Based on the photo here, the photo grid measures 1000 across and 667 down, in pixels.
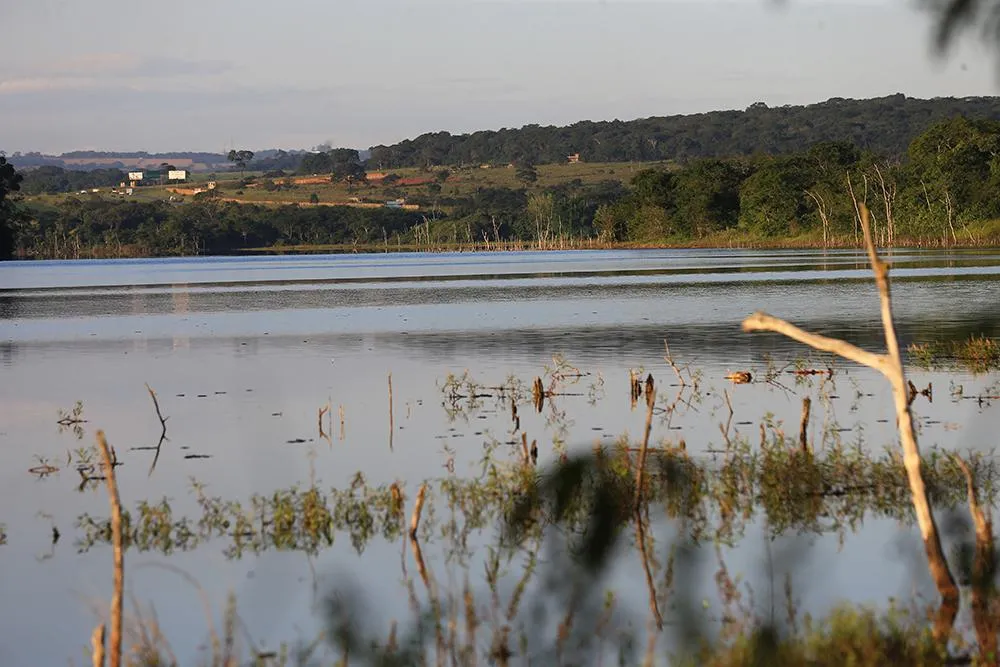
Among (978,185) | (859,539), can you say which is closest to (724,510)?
(859,539)

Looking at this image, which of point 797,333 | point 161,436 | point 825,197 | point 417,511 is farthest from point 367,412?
point 825,197

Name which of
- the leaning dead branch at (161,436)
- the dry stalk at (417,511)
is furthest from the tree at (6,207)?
the dry stalk at (417,511)

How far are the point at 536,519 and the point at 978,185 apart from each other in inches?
4442

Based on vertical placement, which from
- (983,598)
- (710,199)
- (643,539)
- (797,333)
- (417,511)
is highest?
(797,333)

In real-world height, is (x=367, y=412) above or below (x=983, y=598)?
below

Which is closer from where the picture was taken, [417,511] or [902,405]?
[902,405]

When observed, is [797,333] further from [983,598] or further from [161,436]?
[161,436]

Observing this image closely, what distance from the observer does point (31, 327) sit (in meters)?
50.4

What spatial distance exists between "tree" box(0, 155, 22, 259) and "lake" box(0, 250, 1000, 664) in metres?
76.0

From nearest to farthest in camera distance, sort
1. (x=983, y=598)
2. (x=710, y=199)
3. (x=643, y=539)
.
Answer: (x=983, y=598) → (x=643, y=539) → (x=710, y=199)

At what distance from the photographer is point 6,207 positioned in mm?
134750

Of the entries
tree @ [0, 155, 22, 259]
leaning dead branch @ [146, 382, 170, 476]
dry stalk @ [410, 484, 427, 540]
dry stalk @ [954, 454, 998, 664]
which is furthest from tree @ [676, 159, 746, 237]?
dry stalk @ [954, 454, 998, 664]

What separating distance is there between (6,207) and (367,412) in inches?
4654

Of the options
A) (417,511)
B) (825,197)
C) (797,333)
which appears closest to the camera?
(797,333)
